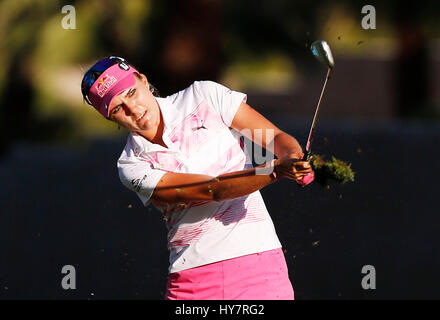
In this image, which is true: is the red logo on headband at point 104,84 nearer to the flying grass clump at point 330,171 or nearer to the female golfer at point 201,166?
the female golfer at point 201,166

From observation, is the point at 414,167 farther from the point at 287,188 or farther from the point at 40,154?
the point at 40,154

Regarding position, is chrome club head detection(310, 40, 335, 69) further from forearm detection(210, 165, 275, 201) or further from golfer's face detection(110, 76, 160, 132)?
golfer's face detection(110, 76, 160, 132)

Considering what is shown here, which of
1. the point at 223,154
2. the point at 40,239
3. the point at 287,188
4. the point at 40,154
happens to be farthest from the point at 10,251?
the point at 223,154

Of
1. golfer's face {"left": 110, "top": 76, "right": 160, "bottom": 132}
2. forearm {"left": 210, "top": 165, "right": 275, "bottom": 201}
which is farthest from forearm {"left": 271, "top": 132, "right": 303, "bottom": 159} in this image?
golfer's face {"left": 110, "top": 76, "right": 160, "bottom": 132}

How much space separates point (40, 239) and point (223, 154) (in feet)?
9.70

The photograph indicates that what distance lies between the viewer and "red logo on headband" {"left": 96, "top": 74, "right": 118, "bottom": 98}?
3.59 meters

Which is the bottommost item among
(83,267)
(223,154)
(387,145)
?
(83,267)

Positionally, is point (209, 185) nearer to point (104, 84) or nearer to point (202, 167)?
point (202, 167)

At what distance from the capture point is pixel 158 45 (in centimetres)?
1027

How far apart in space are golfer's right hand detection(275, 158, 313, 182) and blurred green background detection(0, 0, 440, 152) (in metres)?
3.98

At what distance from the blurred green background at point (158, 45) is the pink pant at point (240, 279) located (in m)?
3.64

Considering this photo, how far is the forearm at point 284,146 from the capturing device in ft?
11.4

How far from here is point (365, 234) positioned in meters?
6.15

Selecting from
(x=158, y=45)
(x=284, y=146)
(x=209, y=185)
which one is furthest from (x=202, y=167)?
(x=158, y=45)
